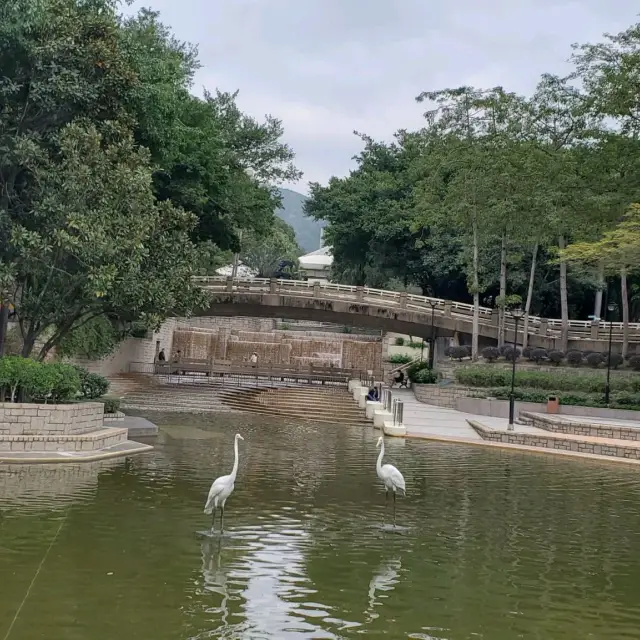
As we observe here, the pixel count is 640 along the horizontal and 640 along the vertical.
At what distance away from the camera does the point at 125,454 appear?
15938 mm

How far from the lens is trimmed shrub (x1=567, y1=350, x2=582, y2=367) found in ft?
120

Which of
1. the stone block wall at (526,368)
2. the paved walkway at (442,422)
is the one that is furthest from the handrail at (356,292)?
the paved walkway at (442,422)

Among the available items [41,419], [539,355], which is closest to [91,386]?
[41,419]

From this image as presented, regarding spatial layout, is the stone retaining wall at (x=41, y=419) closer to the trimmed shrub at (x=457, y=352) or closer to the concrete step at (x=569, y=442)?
the concrete step at (x=569, y=442)

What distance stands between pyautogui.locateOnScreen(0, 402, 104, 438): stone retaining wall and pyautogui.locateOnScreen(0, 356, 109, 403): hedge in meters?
0.55

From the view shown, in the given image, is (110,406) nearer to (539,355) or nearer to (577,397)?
(577,397)

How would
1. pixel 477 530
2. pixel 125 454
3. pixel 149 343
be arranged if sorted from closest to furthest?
pixel 477 530, pixel 125 454, pixel 149 343

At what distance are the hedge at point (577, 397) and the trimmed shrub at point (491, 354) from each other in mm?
6286

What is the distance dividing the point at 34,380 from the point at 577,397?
2099cm

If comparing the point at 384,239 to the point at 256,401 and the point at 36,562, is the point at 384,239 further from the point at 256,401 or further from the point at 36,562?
the point at 36,562

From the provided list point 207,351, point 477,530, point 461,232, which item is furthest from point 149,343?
point 477,530

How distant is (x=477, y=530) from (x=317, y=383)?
2812 centimetres

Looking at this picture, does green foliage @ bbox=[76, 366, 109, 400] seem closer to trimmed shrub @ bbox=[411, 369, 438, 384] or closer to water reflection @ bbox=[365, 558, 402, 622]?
water reflection @ bbox=[365, 558, 402, 622]

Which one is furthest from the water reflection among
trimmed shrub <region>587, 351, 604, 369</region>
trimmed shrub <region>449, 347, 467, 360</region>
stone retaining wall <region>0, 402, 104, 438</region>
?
trimmed shrub <region>449, 347, 467, 360</region>
